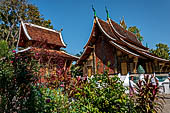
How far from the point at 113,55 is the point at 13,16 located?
1899cm

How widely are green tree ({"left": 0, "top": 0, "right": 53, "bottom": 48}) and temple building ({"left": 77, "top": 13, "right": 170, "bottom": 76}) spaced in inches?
537

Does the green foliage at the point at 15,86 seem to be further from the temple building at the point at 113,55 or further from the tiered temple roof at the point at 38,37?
the tiered temple roof at the point at 38,37

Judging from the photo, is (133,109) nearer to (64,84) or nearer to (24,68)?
(64,84)

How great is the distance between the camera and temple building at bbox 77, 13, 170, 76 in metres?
11.6

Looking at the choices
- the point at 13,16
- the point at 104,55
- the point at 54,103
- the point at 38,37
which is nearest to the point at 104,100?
the point at 54,103

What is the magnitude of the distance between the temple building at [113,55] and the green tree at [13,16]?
→ 13.6 metres

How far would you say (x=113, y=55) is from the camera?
13.2 metres

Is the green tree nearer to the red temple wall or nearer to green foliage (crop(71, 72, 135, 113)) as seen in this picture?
the red temple wall

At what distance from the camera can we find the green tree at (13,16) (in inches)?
895

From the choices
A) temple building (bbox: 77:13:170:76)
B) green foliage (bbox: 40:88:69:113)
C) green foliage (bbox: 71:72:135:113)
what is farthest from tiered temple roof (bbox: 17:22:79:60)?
green foliage (bbox: 71:72:135:113)

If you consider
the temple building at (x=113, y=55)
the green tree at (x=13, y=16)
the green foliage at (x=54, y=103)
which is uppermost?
the green tree at (x=13, y=16)

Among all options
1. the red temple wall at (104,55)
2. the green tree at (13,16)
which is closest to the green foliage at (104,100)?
the red temple wall at (104,55)

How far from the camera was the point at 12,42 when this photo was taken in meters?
24.0

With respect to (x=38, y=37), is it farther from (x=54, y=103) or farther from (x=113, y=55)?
(x=54, y=103)
